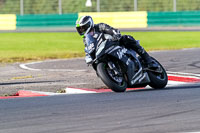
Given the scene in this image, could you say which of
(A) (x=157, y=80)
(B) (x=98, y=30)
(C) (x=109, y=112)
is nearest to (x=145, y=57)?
(A) (x=157, y=80)

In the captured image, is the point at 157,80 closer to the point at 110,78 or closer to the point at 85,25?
the point at 110,78

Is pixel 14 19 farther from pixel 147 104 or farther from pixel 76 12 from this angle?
pixel 147 104

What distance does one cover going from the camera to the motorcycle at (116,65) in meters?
8.41

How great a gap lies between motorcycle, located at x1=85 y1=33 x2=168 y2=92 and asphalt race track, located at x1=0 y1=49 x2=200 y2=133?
235 millimetres

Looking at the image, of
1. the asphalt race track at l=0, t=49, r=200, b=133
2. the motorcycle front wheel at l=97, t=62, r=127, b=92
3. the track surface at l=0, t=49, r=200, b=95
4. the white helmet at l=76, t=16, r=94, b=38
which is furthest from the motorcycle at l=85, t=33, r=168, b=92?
the track surface at l=0, t=49, r=200, b=95

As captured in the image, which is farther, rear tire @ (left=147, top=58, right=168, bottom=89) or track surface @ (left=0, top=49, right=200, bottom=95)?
track surface @ (left=0, top=49, right=200, bottom=95)

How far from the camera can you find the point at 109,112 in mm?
6602

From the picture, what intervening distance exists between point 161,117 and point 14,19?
30.7m

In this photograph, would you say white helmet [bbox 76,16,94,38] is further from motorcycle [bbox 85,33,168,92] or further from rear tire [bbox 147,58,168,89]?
rear tire [bbox 147,58,168,89]

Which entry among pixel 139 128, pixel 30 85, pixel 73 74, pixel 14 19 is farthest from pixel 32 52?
pixel 14 19

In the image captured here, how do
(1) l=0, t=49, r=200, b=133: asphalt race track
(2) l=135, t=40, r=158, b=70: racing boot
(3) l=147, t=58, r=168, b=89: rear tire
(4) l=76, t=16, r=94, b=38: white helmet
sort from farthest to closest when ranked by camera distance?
(2) l=135, t=40, r=158, b=70: racing boot, (3) l=147, t=58, r=168, b=89: rear tire, (4) l=76, t=16, r=94, b=38: white helmet, (1) l=0, t=49, r=200, b=133: asphalt race track

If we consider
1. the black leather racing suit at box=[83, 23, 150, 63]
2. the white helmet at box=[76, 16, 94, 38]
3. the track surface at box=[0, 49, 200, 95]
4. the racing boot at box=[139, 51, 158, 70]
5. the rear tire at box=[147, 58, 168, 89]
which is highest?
the white helmet at box=[76, 16, 94, 38]

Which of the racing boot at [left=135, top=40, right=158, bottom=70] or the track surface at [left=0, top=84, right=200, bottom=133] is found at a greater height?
the racing boot at [left=135, top=40, right=158, bottom=70]

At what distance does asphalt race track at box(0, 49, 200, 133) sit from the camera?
5.72 metres
